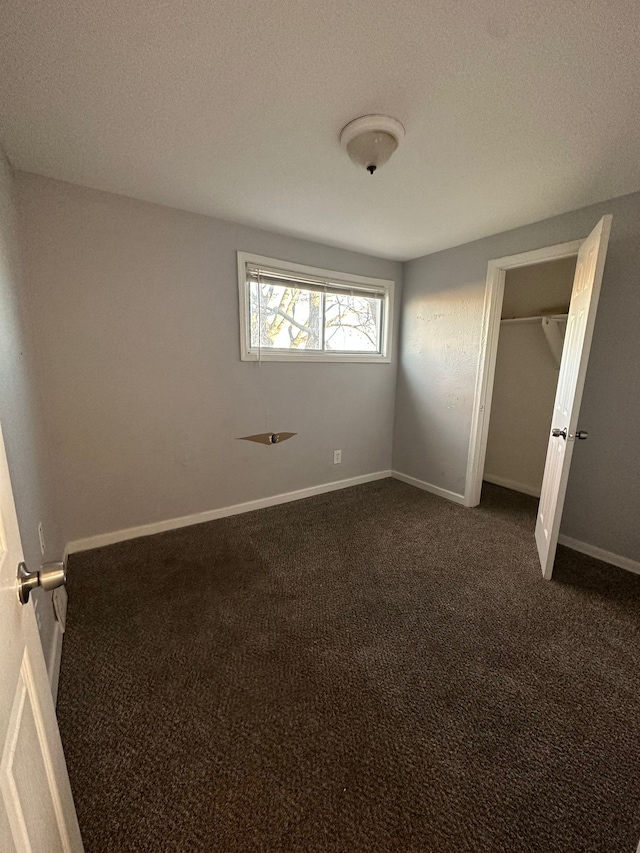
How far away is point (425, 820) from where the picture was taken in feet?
3.26

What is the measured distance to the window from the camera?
2697mm

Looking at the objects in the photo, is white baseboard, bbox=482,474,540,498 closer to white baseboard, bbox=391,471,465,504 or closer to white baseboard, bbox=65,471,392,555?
white baseboard, bbox=391,471,465,504

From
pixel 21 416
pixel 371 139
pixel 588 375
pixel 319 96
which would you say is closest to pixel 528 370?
pixel 588 375

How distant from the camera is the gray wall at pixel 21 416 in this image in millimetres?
1317

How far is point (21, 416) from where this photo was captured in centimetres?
155

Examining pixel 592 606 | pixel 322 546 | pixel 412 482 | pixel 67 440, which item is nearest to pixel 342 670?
pixel 322 546

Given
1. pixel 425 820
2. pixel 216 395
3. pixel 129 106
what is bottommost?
pixel 425 820

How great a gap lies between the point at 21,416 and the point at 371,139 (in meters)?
1.97

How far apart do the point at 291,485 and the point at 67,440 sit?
5.64 ft

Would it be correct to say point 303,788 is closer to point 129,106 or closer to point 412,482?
point 129,106

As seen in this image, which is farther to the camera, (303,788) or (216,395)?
(216,395)

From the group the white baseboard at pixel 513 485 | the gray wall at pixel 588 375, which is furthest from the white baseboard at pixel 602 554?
the white baseboard at pixel 513 485

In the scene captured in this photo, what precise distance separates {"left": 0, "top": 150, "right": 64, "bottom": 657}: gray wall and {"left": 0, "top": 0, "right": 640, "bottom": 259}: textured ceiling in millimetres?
452

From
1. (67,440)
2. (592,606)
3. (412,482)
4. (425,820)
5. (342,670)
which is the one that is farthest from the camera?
(412,482)
